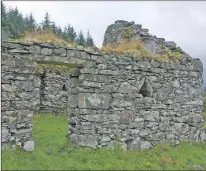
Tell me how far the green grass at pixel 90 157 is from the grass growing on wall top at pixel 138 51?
308cm

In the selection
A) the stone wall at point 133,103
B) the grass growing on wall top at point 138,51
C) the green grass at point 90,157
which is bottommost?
the green grass at point 90,157

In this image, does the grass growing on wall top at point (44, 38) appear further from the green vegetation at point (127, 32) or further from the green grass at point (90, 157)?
the green vegetation at point (127, 32)

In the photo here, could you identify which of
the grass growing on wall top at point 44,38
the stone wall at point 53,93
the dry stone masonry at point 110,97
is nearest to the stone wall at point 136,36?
the dry stone masonry at point 110,97

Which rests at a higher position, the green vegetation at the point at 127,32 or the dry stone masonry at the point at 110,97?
the green vegetation at the point at 127,32

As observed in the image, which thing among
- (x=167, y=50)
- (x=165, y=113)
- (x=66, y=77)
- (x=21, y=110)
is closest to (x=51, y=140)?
(x=21, y=110)

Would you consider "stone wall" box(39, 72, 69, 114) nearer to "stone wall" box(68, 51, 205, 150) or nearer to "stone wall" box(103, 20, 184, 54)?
"stone wall" box(103, 20, 184, 54)

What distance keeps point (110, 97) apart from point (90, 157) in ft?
6.58

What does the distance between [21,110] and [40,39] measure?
6.99ft

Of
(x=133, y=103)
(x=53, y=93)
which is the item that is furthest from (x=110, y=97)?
(x=53, y=93)

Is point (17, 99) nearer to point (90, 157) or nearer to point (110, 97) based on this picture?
point (90, 157)

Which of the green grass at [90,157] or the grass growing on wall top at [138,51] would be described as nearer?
the green grass at [90,157]

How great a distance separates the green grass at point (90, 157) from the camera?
7891 millimetres

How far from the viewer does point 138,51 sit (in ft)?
35.5

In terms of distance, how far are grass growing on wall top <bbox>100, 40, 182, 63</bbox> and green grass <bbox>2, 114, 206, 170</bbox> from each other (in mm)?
3082
